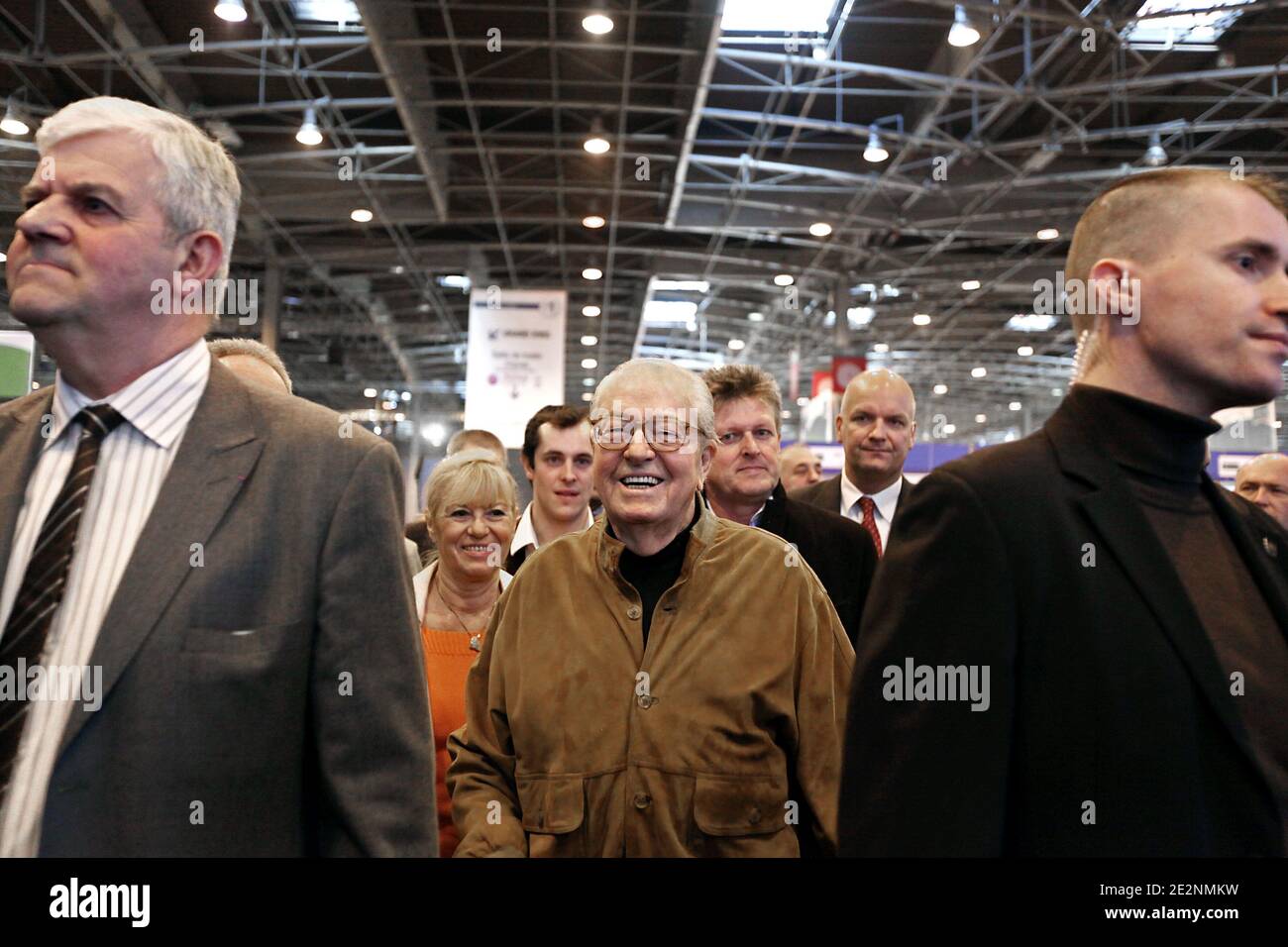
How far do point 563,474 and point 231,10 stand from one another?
7492mm

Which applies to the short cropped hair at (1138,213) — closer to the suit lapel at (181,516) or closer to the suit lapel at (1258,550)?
the suit lapel at (1258,550)

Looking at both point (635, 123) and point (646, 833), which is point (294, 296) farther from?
point (646, 833)

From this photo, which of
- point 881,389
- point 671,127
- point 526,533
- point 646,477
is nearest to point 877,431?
point 881,389

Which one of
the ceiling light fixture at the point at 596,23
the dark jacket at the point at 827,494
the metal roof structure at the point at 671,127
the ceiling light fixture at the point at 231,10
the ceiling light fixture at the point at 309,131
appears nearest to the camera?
the dark jacket at the point at 827,494

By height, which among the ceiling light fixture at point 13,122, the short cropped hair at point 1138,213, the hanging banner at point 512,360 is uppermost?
the ceiling light fixture at point 13,122

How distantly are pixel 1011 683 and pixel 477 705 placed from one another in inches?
51.6

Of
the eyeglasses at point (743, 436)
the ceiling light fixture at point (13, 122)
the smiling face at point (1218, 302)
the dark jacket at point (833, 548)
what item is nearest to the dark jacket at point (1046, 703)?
the smiling face at point (1218, 302)

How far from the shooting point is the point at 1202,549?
167 cm

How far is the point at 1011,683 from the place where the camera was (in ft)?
5.02

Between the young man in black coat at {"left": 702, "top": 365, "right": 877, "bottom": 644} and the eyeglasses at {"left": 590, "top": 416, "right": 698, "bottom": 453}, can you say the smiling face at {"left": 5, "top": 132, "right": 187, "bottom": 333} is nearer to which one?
the eyeglasses at {"left": 590, "top": 416, "right": 698, "bottom": 453}

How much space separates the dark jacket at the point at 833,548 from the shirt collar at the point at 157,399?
6.90 feet

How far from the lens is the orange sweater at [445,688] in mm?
2777

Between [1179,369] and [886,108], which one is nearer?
[1179,369]
